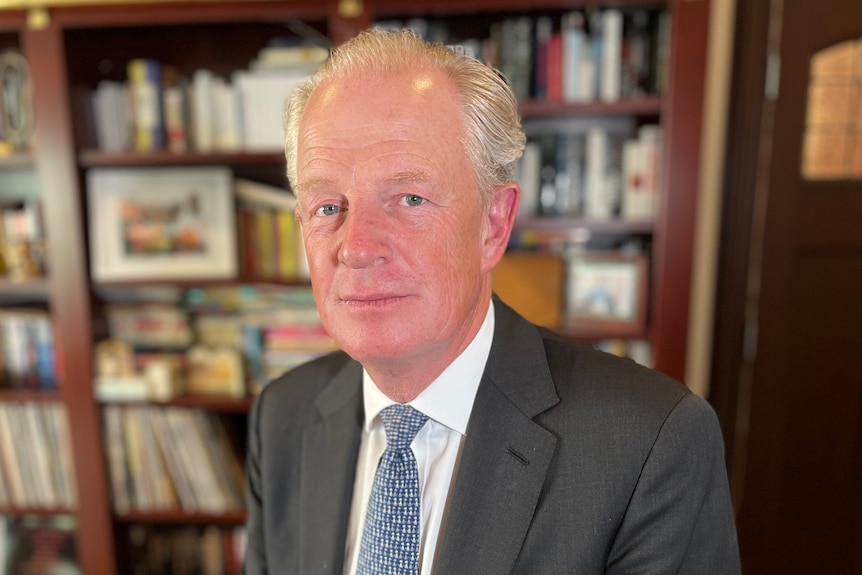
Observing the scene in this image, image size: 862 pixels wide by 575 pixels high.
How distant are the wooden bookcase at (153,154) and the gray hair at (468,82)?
830 millimetres

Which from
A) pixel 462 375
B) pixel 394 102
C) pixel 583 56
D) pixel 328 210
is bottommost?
pixel 462 375

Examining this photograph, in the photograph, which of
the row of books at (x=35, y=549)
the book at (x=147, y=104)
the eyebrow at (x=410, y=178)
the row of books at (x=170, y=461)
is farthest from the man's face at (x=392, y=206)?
the row of books at (x=35, y=549)

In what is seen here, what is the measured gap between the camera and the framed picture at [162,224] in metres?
1.69

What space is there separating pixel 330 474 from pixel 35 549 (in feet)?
5.57

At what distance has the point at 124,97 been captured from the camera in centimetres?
168

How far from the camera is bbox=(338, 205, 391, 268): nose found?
0.70 m

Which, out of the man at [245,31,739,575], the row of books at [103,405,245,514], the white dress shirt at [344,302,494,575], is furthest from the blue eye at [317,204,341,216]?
the row of books at [103,405,245,514]

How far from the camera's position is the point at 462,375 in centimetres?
83

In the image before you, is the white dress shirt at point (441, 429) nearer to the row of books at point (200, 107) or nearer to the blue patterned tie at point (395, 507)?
the blue patterned tie at point (395, 507)

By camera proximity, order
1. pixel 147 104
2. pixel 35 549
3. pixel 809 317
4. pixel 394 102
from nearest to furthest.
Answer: pixel 394 102 → pixel 147 104 → pixel 809 317 → pixel 35 549

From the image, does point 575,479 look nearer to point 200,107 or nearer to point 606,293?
point 606,293

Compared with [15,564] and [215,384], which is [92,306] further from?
[15,564]

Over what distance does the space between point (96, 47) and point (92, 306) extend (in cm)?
77

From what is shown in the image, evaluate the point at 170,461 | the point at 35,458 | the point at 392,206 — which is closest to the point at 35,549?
the point at 35,458
